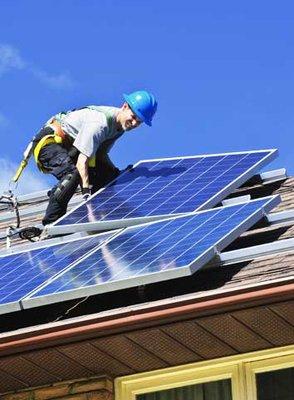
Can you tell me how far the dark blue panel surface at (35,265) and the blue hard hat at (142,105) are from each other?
1.77 m

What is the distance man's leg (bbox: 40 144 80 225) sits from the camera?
47.2 ft

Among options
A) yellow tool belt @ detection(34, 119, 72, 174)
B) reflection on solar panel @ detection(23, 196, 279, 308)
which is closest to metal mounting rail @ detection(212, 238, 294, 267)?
reflection on solar panel @ detection(23, 196, 279, 308)

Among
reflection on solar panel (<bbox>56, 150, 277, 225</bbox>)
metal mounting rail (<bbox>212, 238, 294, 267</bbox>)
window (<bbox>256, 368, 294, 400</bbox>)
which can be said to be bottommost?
window (<bbox>256, 368, 294, 400</bbox>)

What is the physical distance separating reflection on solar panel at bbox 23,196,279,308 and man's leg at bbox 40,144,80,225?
1.49 m

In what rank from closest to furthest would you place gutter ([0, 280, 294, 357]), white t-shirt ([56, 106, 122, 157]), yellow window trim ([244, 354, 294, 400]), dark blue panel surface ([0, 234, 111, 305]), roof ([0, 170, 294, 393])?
gutter ([0, 280, 294, 357]), roof ([0, 170, 294, 393]), yellow window trim ([244, 354, 294, 400]), dark blue panel surface ([0, 234, 111, 305]), white t-shirt ([56, 106, 122, 157])

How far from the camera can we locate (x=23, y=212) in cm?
1694

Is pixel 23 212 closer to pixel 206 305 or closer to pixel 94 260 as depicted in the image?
pixel 94 260

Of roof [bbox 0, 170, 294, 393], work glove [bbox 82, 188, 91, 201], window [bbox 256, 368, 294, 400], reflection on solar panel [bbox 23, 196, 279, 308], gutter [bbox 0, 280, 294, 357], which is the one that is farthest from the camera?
work glove [bbox 82, 188, 91, 201]

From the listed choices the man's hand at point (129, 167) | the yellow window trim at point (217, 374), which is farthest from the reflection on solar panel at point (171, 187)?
the yellow window trim at point (217, 374)

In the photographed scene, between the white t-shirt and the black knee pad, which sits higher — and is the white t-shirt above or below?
above

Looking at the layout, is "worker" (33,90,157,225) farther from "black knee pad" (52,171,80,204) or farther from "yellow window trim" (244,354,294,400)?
"yellow window trim" (244,354,294,400)

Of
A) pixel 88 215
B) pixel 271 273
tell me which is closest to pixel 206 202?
pixel 88 215

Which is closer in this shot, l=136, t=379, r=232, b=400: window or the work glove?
l=136, t=379, r=232, b=400: window

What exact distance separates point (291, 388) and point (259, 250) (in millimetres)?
1545
